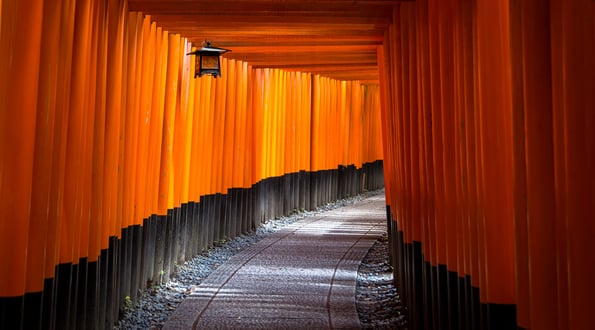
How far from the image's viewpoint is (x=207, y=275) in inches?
384

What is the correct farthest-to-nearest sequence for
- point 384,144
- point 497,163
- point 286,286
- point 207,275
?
1. point 384,144
2. point 207,275
3. point 286,286
4. point 497,163

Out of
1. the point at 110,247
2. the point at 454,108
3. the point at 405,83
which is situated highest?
the point at 405,83

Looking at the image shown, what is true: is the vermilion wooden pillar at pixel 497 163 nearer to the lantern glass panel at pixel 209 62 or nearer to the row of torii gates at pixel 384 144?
the row of torii gates at pixel 384 144

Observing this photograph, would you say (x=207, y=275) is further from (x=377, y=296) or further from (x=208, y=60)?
(x=208, y=60)

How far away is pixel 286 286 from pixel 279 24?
137 inches

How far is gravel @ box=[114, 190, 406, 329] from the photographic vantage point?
7355mm

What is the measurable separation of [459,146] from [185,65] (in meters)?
6.07

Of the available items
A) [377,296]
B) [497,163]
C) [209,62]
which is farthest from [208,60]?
[497,163]

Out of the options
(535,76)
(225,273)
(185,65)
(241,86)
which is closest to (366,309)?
(225,273)

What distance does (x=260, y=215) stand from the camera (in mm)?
14680

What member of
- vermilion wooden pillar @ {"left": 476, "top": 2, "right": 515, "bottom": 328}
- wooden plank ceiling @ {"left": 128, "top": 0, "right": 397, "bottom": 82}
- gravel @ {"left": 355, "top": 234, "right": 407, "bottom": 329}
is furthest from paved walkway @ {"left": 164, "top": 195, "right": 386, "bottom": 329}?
vermilion wooden pillar @ {"left": 476, "top": 2, "right": 515, "bottom": 328}

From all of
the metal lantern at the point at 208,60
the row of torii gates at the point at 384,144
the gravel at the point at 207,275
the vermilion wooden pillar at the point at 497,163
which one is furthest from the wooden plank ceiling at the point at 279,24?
the vermilion wooden pillar at the point at 497,163

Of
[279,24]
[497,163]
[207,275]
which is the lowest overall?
[207,275]

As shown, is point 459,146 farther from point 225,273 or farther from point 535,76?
point 225,273
